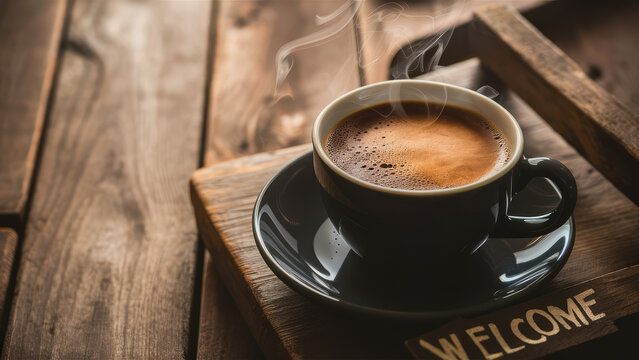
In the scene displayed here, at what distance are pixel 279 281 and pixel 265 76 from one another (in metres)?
0.75

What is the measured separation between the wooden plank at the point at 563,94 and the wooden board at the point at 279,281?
5 centimetres

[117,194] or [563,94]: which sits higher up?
[563,94]

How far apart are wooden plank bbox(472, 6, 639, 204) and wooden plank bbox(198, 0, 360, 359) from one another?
335 mm

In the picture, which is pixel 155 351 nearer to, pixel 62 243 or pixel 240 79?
pixel 62 243

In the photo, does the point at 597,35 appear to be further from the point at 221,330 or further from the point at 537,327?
the point at 221,330

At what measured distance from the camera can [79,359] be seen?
841mm

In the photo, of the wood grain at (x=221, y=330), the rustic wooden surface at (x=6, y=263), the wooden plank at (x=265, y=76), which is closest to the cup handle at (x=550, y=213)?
the wood grain at (x=221, y=330)

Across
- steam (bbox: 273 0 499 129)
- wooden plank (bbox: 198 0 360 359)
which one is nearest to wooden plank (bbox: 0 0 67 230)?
wooden plank (bbox: 198 0 360 359)

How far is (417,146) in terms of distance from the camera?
83cm

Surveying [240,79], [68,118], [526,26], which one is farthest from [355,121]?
[68,118]

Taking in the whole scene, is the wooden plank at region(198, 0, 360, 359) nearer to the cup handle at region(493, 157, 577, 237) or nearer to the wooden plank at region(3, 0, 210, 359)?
the wooden plank at region(3, 0, 210, 359)

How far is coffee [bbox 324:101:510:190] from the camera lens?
78cm

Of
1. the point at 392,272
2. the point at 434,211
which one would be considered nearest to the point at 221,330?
the point at 392,272

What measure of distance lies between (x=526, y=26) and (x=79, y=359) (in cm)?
92
